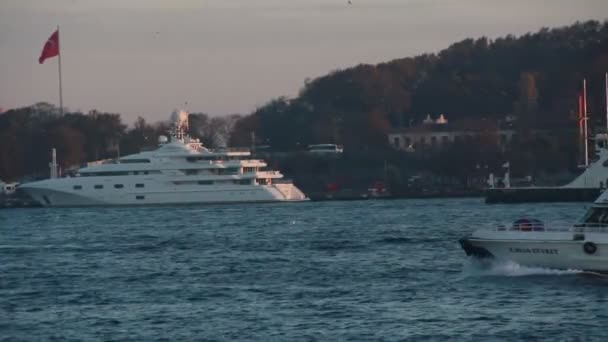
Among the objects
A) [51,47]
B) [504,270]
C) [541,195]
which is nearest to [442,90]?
[51,47]

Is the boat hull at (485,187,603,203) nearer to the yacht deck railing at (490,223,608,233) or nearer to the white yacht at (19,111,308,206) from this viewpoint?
the white yacht at (19,111,308,206)

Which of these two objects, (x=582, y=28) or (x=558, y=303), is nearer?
(x=558, y=303)

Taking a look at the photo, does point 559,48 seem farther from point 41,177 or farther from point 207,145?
point 41,177

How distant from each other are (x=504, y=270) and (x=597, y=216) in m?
3.10

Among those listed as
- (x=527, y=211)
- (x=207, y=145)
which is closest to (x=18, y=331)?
(x=527, y=211)

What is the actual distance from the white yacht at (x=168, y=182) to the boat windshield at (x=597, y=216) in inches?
3121

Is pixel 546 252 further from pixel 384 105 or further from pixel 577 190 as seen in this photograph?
pixel 384 105

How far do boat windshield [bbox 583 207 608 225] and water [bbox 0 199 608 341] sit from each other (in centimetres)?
151

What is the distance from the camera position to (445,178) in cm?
14775

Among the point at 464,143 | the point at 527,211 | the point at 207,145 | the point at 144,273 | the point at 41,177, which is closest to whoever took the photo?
the point at 144,273

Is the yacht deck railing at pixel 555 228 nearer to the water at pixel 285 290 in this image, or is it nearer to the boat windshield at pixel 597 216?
the boat windshield at pixel 597 216

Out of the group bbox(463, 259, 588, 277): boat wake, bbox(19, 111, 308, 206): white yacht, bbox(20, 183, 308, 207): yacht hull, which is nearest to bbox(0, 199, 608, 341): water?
bbox(463, 259, 588, 277): boat wake

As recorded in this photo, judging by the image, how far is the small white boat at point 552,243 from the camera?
39719 mm

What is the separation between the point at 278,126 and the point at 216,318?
141809 mm
